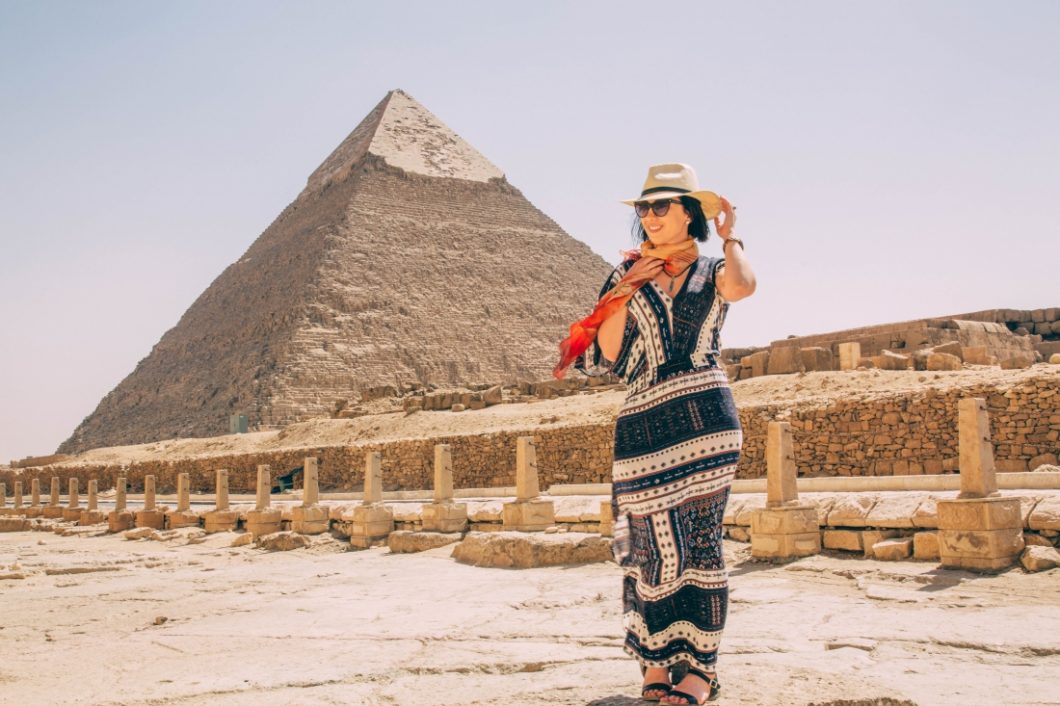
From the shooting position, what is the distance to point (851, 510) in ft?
21.6

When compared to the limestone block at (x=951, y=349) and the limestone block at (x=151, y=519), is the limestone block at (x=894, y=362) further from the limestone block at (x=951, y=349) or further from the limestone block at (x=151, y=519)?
the limestone block at (x=151, y=519)

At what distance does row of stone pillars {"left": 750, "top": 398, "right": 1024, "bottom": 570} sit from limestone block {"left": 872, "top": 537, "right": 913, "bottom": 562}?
30 cm

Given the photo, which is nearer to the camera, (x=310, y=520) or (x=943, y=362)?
(x=310, y=520)

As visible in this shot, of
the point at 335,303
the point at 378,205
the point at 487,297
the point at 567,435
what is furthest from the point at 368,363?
the point at 567,435

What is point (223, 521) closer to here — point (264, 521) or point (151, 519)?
point (264, 521)

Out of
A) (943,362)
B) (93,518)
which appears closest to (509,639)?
(943,362)

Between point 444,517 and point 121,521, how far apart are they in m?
10.4

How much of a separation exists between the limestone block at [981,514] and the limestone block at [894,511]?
44cm

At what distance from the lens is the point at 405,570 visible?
773 centimetres

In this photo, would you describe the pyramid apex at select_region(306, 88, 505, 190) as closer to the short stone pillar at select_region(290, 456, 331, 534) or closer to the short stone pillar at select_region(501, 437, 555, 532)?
the short stone pillar at select_region(290, 456, 331, 534)

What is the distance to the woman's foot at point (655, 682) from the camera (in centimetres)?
300

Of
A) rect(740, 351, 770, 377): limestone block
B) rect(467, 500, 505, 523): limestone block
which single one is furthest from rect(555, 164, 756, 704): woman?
rect(740, 351, 770, 377): limestone block

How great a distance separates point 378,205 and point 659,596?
9878 cm

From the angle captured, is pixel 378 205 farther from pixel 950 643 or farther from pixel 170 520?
pixel 950 643
